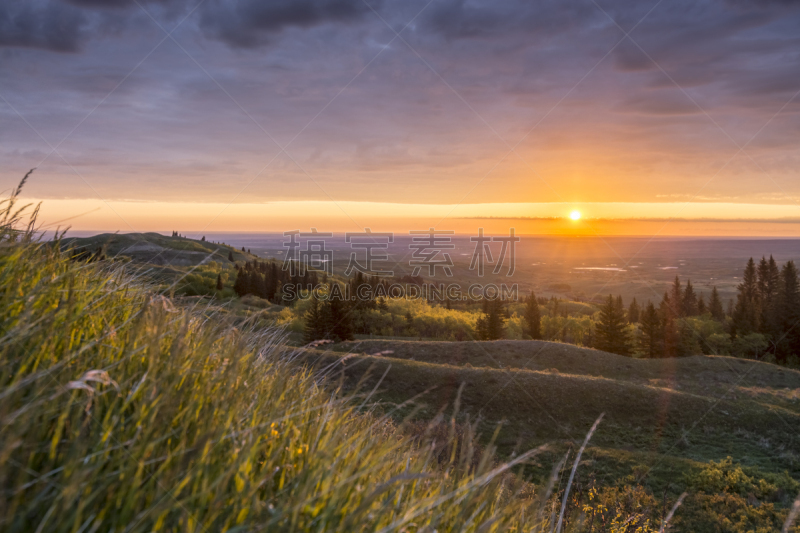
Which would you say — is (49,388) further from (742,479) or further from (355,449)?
(742,479)

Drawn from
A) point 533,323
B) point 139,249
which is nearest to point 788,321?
point 533,323

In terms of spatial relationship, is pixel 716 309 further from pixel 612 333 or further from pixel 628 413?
pixel 628 413

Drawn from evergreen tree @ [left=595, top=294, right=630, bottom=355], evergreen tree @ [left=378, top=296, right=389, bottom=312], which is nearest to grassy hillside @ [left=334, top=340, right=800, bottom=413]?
evergreen tree @ [left=595, top=294, right=630, bottom=355]

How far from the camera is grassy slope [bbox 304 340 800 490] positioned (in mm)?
16984

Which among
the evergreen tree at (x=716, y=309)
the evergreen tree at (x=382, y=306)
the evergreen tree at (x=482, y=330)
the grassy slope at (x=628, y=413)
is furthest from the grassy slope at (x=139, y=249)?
the evergreen tree at (x=716, y=309)

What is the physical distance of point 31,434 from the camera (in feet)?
5.47

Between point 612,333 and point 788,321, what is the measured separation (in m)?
32.7

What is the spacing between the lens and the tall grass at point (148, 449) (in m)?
1.60

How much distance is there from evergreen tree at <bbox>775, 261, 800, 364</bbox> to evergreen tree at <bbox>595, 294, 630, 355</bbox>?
26.1 meters

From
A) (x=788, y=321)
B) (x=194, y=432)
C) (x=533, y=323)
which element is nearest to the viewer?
(x=194, y=432)

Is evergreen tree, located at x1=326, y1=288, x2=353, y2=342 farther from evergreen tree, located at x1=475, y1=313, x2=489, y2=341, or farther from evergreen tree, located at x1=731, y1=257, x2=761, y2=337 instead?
evergreen tree, located at x1=731, y1=257, x2=761, y2=337

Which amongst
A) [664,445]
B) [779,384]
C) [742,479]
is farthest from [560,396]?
[779,384]

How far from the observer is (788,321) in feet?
225

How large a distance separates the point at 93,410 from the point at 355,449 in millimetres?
1393
